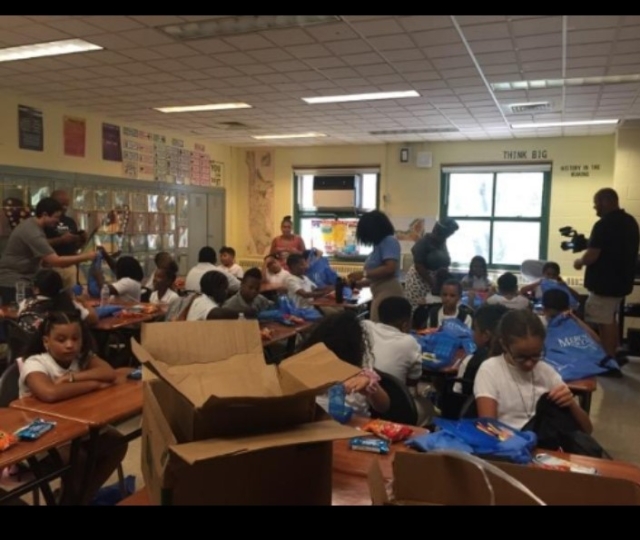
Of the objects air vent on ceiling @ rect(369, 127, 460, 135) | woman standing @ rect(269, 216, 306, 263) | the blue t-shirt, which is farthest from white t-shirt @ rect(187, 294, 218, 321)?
air vent on ceiling @ rect(369, 127, 460, 135)

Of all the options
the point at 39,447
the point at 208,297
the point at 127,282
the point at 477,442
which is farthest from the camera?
the point at 127,282

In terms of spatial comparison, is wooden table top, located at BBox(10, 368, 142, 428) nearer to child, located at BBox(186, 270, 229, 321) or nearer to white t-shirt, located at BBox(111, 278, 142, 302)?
child, located at BBox(186, 270, 229, 321)

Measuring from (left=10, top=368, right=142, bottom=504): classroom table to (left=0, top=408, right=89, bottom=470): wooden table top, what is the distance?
0.10 ft

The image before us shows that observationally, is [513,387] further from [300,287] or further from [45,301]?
[300,287]

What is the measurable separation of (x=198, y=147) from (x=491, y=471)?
8293mm

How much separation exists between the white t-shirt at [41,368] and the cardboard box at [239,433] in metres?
1.24

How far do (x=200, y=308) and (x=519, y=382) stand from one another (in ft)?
7.43

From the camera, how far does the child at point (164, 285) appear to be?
478cm

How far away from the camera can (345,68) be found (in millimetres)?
4316

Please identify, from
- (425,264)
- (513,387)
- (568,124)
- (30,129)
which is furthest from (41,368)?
(568,124)

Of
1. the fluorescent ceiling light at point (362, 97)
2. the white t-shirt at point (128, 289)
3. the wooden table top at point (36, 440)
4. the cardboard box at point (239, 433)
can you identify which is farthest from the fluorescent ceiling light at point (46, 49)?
the cardboard box at point (239, 433)

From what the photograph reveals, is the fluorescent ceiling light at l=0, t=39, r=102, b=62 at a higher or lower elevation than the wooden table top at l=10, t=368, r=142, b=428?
higher

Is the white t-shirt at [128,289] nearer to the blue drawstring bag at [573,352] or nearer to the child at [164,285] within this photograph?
the child at [164,285]

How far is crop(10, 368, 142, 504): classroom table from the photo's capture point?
1.97 m
